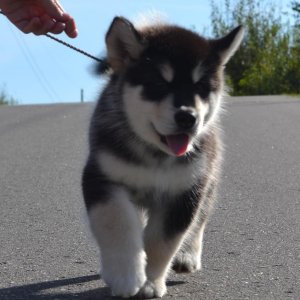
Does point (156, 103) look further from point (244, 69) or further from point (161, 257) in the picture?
point (244, 69)

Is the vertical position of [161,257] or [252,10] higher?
[161,257]

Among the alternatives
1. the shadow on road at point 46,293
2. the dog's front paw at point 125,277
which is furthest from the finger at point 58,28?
the dog's front paw at point 125,277

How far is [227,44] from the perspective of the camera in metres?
5.26

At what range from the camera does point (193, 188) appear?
4773 mm

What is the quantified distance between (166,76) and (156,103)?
0.49 feet

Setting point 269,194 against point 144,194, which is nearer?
point 144,194

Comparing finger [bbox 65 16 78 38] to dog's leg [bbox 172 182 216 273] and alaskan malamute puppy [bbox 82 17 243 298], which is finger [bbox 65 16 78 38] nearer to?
alaskan malamute puppy [bbox 82 17 243 298]

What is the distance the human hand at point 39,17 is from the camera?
565 centimetres

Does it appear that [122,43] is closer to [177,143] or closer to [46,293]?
[177,143]

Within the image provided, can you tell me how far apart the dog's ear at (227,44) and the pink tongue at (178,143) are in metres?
0.74

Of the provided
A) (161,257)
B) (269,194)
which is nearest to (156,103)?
(161,257)

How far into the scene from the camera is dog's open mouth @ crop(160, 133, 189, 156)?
4.66 metres

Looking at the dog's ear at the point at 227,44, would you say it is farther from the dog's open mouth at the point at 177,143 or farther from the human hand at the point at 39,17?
the human hand at the point at 39,17

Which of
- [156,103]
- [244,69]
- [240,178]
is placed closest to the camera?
[156,103]
